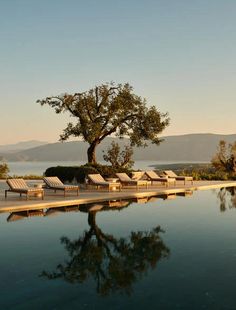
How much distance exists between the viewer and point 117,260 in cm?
752

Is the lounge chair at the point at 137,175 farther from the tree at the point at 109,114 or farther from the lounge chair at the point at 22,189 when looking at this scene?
the lounge chair at the point at 22,189

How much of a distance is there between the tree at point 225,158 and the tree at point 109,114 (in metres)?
6.52

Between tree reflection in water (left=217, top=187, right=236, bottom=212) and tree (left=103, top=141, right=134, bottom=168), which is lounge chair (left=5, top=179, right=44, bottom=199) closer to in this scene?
tree reflection in water (left=217, top=187, right=236, bottom=212)

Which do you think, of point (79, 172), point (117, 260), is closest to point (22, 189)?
point (79, 172)

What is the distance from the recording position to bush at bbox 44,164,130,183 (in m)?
21.4

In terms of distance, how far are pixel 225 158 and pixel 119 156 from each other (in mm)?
9132

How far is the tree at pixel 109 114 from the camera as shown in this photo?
25.4 meters

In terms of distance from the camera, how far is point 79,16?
2059 cm

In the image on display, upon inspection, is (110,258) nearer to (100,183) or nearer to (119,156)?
(100,183)

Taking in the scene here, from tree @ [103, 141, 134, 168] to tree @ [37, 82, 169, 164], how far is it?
0.73m

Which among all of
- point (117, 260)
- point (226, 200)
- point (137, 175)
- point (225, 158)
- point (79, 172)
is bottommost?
point (117, 260)

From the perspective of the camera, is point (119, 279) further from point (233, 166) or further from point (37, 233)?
point (233, 166)

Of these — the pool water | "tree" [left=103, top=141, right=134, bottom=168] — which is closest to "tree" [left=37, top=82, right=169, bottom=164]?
"tree" [left=103, top=141, right=134, bottom=168]

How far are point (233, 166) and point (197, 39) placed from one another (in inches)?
423
